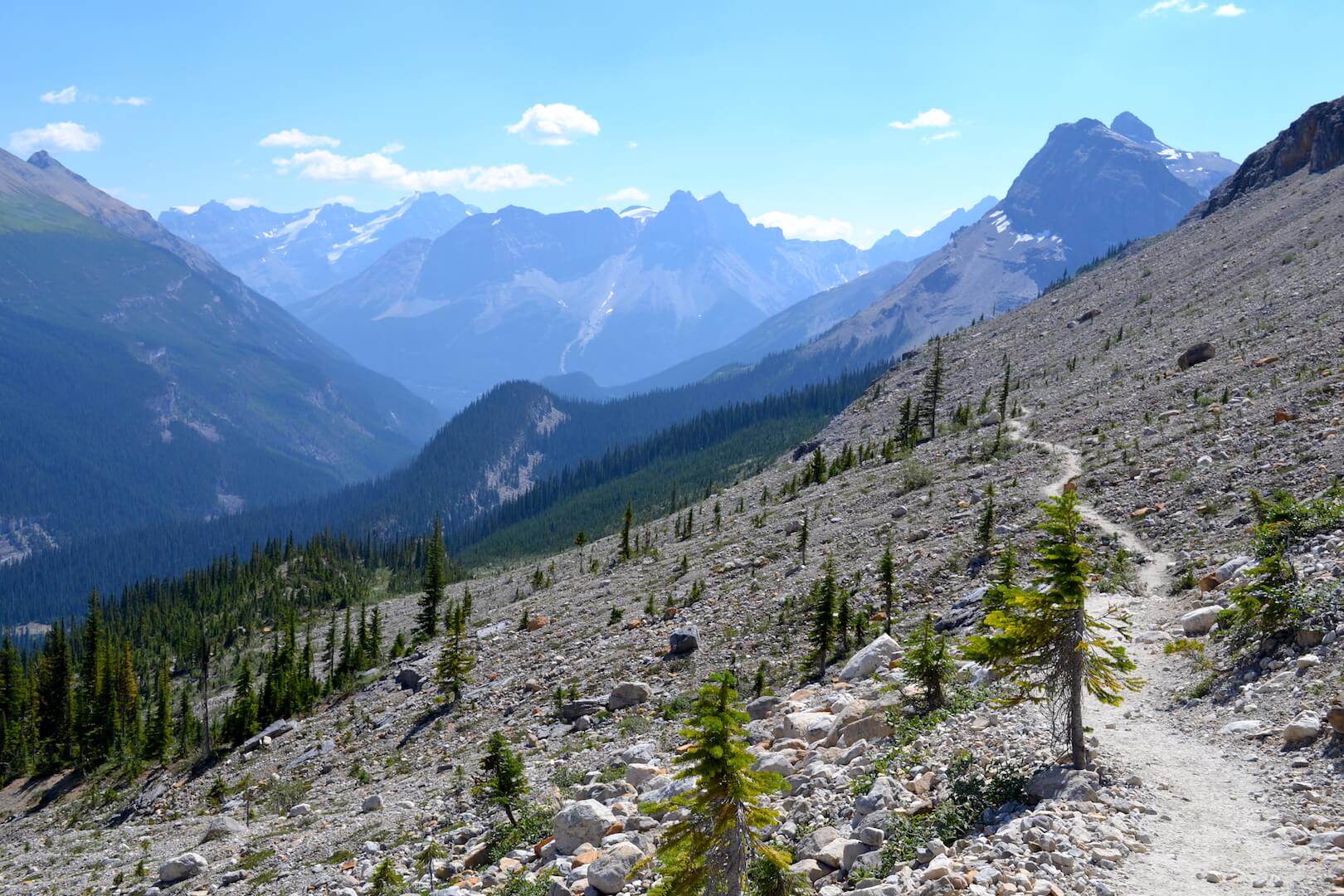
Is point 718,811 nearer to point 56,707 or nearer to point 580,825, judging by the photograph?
point 580,825

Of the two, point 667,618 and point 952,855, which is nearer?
point 952,855

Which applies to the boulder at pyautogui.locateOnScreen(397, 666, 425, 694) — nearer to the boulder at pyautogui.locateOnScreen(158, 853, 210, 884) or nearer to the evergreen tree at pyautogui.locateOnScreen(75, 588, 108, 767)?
the boulder at pyautogui.locateOnScreen(158, 853, 210, 884)

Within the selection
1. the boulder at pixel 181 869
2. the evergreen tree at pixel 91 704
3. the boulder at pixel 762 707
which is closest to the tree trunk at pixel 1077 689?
the boulder at pixel 762 707

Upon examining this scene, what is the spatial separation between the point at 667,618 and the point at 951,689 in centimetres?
2946

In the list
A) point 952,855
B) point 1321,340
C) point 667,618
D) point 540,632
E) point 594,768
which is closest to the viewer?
point 952,855

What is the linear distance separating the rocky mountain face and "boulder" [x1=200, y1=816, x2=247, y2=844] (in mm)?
243

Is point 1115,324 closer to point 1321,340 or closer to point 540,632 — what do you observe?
point 1321,340

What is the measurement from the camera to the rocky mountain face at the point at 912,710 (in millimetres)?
16188

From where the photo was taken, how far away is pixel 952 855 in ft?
51.1

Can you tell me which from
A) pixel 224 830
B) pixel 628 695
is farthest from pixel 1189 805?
pixel 224 830

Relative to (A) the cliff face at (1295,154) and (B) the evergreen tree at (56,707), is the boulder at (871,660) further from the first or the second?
(A) the cliff face at (1295,154)

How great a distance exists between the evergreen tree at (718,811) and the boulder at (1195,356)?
73337 mm

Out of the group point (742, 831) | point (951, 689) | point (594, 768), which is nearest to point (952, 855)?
point (742, 831)

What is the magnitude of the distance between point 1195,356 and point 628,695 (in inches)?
2567
